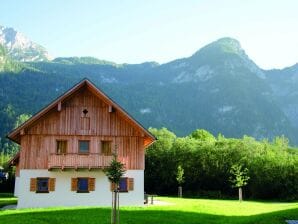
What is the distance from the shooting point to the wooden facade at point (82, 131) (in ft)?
123

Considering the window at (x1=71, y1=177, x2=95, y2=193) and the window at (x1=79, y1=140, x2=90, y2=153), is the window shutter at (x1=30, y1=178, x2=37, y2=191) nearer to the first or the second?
the window at (x1=71, y1=177, x2=95, y2=193)

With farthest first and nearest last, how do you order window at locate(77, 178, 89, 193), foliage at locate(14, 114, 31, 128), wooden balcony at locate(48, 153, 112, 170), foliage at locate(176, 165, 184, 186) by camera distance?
foliage at locate(14, 114, 31, 128)
foliage at locate(176, 165, 184, 186)
window at locate(77, 178, 89, 193)
wooden balcony at locate(48, 153, 112, 170)

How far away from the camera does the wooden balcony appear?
A: 36.6 meters

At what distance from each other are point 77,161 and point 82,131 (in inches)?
119

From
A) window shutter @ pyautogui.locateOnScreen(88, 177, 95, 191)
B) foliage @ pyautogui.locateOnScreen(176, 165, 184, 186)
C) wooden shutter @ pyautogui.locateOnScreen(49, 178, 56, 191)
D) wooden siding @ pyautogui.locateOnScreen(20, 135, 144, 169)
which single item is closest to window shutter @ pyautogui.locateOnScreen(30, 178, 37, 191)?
wooden siding @ pyautogui.locateOnScreen(20, 135, 144, 169)

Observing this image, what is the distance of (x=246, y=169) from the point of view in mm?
58094

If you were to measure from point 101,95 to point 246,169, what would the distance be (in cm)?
2739

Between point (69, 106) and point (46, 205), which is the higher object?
point (69, 106)

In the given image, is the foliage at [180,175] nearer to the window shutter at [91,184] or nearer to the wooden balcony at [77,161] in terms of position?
the window shutter at [91,184]

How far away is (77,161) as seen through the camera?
36812 millimetres

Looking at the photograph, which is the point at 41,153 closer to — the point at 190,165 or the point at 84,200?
the point at 84,200

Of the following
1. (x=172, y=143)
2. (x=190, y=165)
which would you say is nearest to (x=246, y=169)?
(x=190, y=165)

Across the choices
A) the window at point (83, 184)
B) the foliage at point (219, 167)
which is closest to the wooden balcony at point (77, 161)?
the window at point (83, 184)

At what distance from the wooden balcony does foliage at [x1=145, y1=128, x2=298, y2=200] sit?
27.8m
